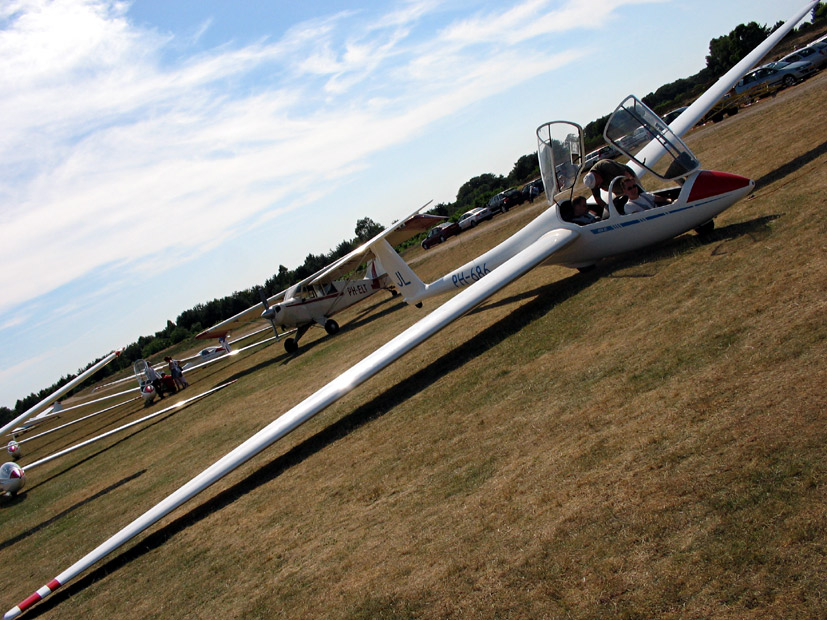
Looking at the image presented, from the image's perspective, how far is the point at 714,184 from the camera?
8766 millimetres

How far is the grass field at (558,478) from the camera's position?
3385 mm

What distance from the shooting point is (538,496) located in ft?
15.0

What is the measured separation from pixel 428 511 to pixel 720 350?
10.4ft

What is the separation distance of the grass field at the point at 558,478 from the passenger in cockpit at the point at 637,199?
80 cm

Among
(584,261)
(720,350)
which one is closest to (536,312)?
(584,261)

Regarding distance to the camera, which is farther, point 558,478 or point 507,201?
point 507,201

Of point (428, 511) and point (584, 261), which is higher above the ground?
point (584, 261)

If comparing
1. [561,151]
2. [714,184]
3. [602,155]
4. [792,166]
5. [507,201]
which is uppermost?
[507,201]

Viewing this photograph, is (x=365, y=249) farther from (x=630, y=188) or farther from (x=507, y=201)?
(x=507, y=201)

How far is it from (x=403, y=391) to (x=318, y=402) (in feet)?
5.25

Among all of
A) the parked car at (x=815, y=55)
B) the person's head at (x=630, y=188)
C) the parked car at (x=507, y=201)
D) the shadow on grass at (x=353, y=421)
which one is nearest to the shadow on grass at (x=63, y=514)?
the shadow on grass at (x=353, y=421)

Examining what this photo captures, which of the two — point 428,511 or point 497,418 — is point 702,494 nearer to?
point 428,511

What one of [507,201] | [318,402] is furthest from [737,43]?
[318,402]

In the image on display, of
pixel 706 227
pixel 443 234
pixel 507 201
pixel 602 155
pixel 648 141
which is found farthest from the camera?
pixel 443 234
